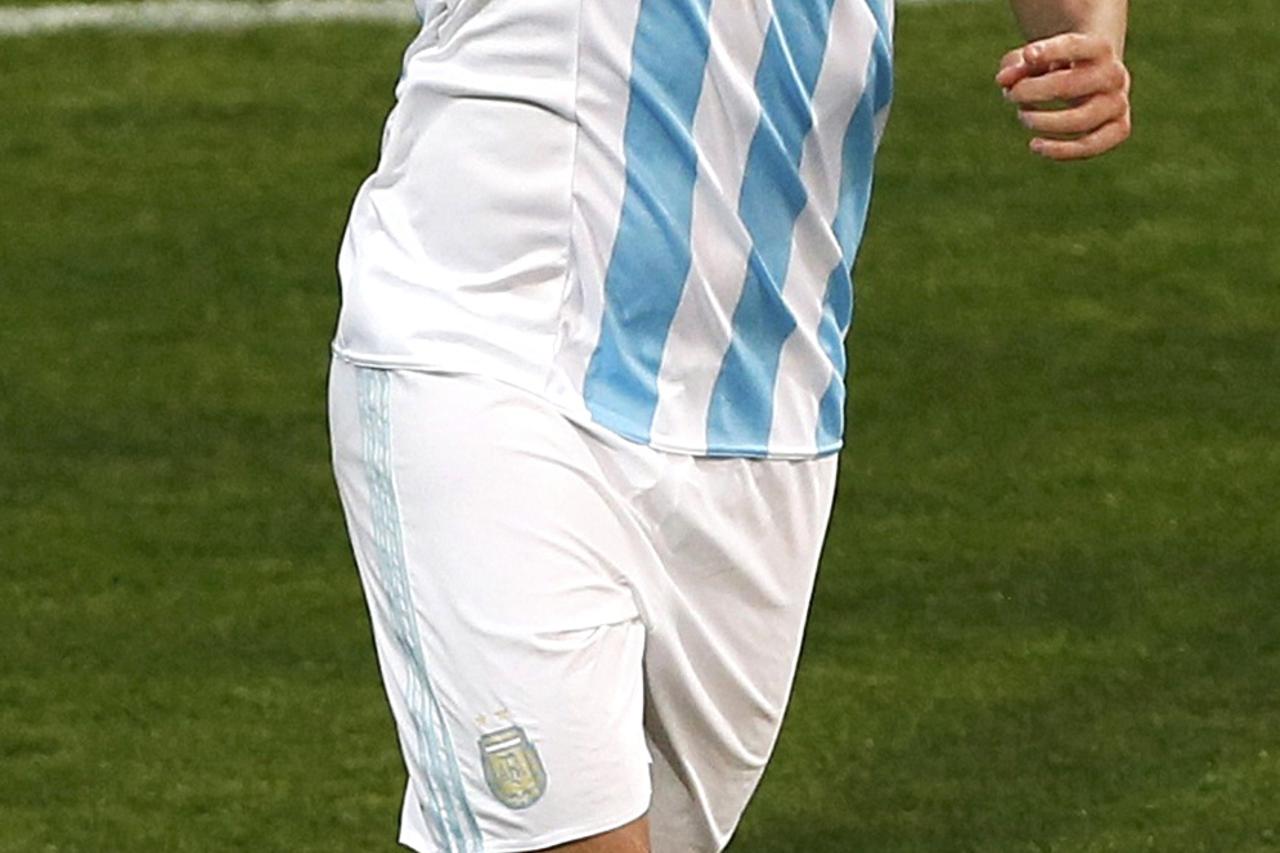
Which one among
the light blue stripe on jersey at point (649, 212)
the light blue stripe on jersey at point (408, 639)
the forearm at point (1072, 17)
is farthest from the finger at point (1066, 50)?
the light blue stripe on jersey at point (408, 639)

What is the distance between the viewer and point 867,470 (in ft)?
20.7

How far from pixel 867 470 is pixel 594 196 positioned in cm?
351

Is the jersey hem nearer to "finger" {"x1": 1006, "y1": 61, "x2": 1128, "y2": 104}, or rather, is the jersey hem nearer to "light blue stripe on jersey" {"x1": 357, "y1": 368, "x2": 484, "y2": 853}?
"light blue stripe on jersey" {"x1": 357, "y1": 368, "x2": 484, "y2": 853}

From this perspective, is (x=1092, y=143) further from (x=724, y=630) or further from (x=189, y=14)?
(x=189, y=14)

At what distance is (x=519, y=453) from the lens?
281cm

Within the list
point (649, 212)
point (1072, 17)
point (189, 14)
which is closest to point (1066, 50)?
point (1072, 17)

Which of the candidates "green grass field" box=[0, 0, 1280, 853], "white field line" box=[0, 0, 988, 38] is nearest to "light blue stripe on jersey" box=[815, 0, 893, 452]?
"green grass field" box=[0, 0, 1280, 853]

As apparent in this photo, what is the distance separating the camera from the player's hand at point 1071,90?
2.85 metres

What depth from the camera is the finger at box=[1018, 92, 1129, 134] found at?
2893 millimetres

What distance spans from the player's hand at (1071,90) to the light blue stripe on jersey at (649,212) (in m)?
0.24

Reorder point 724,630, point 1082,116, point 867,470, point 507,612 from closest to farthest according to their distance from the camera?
1. point 507,612
2. point 1082,116
3. point 724,630
4. point 867,470

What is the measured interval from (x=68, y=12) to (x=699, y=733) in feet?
22.2

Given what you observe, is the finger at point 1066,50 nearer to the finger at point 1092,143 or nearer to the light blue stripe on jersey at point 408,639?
the finger at point 1092,143

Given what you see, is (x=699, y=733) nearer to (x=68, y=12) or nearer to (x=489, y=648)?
(x=489, y=648)
